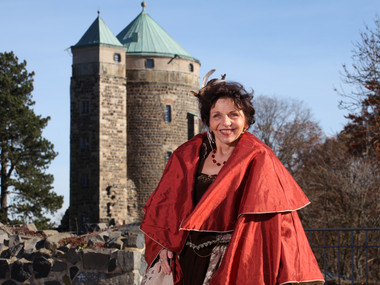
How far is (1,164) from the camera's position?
33.8 metres

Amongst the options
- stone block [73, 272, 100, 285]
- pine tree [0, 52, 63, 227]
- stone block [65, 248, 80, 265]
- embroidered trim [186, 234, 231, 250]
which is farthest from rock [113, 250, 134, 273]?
pine tree [0, 52, 63, 227]

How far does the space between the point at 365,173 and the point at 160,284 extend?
20544 millimetres

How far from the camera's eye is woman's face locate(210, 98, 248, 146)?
15.3 feet

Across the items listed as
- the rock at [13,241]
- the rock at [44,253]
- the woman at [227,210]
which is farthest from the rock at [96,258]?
the woman at [227,210]

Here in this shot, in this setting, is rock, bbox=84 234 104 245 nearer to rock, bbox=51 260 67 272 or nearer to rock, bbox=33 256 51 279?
rock, bbox=51 260 67 272

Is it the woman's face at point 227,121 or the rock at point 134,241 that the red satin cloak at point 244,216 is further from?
the rock at point 134,241

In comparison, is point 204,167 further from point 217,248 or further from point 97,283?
point 97,283

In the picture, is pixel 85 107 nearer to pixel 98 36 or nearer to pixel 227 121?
pixel 98 36

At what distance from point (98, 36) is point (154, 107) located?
476cm

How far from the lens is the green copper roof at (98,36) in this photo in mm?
37950

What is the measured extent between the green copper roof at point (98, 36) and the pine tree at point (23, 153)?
451cm

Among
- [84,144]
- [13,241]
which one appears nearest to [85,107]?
[84,144]

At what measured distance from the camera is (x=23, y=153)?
34.0 m

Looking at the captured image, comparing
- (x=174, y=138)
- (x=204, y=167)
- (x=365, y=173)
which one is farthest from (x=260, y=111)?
(x=204, y=167)
